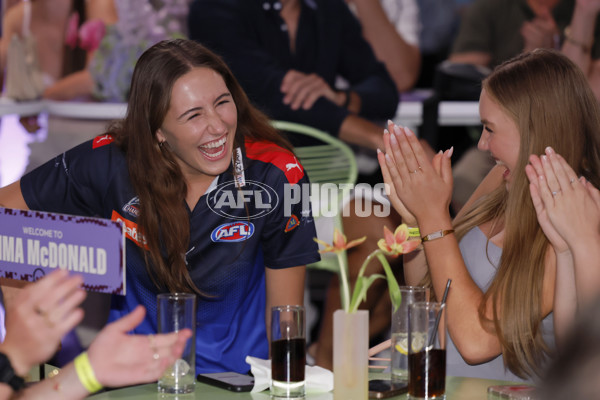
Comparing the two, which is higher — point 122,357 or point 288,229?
point 288,229

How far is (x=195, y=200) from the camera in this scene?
7.38 feet

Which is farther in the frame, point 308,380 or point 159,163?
point 159,163

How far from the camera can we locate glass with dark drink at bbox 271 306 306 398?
1.54 meters

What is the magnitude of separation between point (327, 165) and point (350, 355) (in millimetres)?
2394

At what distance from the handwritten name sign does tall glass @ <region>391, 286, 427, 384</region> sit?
547mm

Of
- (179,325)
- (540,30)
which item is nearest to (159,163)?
(179,325)

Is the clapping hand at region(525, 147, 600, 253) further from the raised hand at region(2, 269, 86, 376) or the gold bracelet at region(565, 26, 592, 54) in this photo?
the gold bracelet at region(565, 26, 592, 54)

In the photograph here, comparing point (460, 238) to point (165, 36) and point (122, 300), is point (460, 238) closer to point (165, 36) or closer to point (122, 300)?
point (122, 300)

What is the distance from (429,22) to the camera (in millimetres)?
3951

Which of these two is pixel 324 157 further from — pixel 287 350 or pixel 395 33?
pixel 287 350

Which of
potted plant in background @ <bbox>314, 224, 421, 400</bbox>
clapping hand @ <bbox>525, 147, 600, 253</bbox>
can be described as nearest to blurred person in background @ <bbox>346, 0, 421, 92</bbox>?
clapping hand @ <bbox>525, 147, 600, 253</bbox>

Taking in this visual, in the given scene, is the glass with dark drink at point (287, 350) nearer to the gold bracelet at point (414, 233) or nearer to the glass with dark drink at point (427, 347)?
the glass with dark drink at point (427, 347)

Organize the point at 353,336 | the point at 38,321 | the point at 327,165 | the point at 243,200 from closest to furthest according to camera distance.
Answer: the point at 38,321
the point at 353,336
the point at 243,200
the point at 327,165

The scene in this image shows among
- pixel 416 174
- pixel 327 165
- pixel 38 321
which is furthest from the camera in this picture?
pixel 327 165
